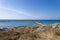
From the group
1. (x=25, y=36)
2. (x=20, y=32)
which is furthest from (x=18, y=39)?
(x=20, y=32)

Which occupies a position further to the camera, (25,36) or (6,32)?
(6,32)

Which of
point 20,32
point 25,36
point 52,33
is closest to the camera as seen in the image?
point 25,36

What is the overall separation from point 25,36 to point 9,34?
30 cm

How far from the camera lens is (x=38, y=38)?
186 centimetres

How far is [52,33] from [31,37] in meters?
0.35

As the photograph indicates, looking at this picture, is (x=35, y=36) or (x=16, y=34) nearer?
(x=35, y=36)

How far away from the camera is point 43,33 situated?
6.32ft

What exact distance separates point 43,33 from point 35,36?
0.49ft

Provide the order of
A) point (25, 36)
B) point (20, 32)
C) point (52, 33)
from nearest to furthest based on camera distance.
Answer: point (25, 36)
point (52, 33)
point (20, 32)

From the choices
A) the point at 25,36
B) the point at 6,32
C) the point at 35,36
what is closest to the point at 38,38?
the point at 35,36

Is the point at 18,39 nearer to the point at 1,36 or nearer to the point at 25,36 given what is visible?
the point at 25,36

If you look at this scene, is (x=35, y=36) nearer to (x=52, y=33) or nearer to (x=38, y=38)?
(x=38, y=38)

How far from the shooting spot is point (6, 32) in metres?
1.95

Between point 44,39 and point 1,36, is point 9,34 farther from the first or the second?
point 44,39
